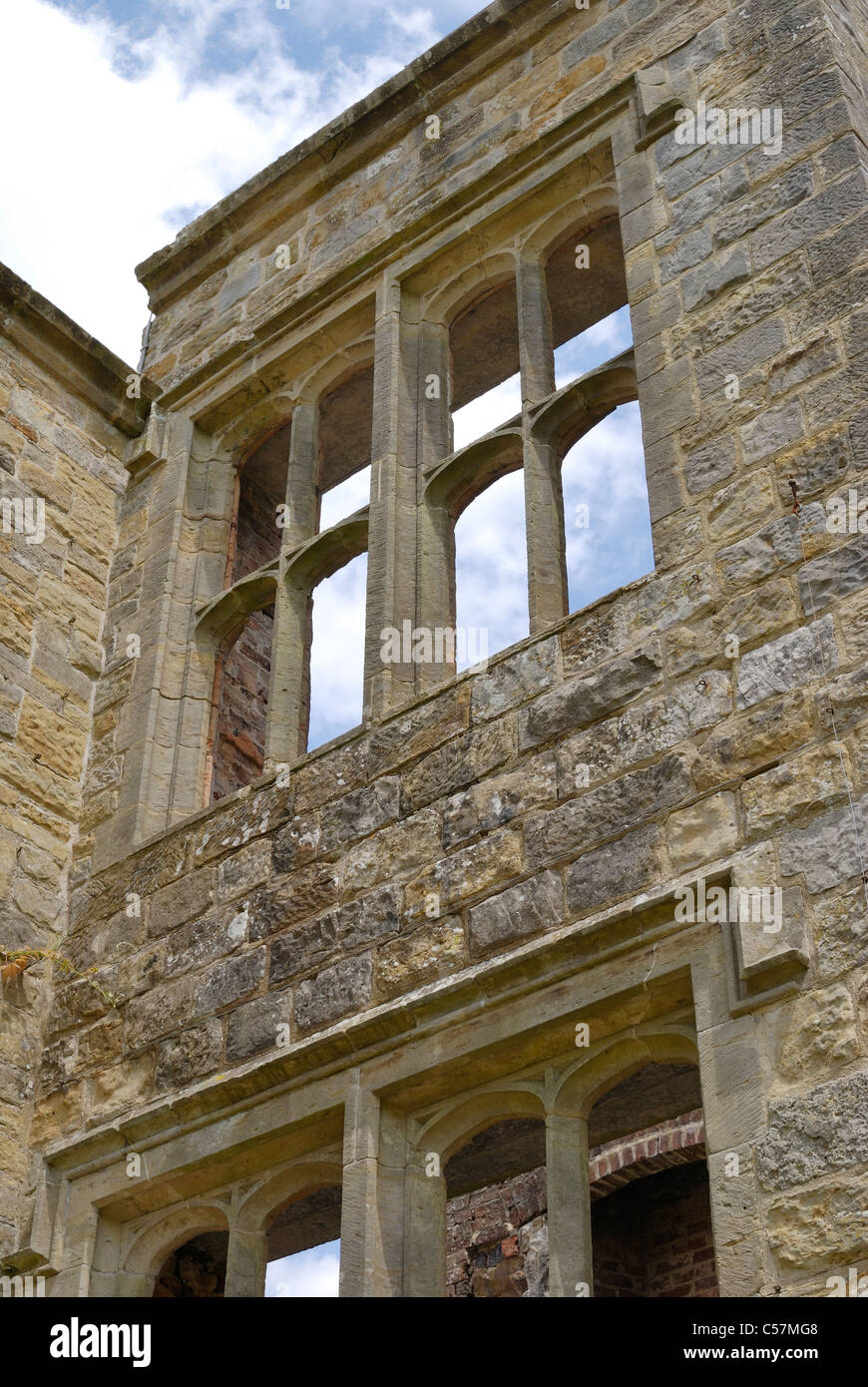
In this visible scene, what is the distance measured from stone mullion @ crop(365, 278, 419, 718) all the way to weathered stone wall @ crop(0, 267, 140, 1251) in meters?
1.48

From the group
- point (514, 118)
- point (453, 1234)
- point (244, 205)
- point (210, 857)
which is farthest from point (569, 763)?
point (453, 1234)

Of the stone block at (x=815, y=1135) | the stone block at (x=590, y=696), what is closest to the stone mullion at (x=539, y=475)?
the stone block at (x=590, y=696)

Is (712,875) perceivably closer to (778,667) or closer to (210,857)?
(778,667)


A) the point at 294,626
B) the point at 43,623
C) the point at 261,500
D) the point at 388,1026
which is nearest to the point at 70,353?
the point at 261,500

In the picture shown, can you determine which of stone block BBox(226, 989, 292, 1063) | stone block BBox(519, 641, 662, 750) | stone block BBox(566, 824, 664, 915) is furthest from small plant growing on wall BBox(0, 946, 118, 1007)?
stone block BBox(566, 824, 664, 915)

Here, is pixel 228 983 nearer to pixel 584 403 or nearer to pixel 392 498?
pixel 392 498

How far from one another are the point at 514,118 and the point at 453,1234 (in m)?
6.36

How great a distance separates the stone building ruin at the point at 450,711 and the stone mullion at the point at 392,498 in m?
0.02

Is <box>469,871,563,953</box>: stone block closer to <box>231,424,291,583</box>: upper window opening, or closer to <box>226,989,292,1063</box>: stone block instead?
<box>226,989,292,1063</box>: stone block

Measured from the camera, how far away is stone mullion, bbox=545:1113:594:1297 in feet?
15.3

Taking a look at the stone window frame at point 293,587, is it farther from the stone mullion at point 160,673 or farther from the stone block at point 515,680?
the stone block at point 515,680

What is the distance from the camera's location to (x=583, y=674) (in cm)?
562

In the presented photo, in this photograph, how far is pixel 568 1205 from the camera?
4.79 metres

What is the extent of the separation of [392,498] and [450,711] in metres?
1.31
